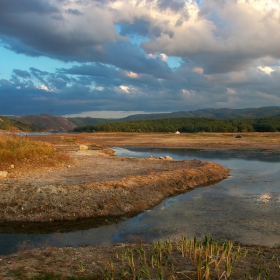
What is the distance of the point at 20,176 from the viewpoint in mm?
20031

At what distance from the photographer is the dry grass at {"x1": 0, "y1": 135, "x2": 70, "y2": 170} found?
2303 cm

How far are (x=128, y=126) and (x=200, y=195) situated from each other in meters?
134

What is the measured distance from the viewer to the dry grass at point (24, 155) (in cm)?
2303

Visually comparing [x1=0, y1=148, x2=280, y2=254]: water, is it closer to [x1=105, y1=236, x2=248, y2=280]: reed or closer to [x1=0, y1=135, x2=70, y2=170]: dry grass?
[x1=105, y1=236, x2=248, y2=280]: reed

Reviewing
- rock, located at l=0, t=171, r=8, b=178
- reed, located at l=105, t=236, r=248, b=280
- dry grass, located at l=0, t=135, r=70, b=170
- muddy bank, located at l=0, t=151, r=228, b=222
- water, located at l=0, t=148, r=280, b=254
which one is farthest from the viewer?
dry grass, located at l=0, t=135, r=70, b=170

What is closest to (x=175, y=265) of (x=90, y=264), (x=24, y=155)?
(x=90, y=264)

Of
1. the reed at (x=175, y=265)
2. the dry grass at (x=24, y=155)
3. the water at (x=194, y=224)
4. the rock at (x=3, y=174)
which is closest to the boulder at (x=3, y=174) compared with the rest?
the rock at (x=3, y=174)

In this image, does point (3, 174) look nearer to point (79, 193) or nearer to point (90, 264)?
point (79, 193)

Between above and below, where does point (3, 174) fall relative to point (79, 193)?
above

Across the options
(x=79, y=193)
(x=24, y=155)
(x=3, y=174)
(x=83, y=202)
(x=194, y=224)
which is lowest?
(x=194, y=224)

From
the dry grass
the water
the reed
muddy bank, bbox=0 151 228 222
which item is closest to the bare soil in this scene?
muddy bank, bbox=0 151 228 222

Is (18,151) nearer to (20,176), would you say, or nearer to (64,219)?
(20,176)

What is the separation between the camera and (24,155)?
2448 cm

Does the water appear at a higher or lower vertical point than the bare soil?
lower
